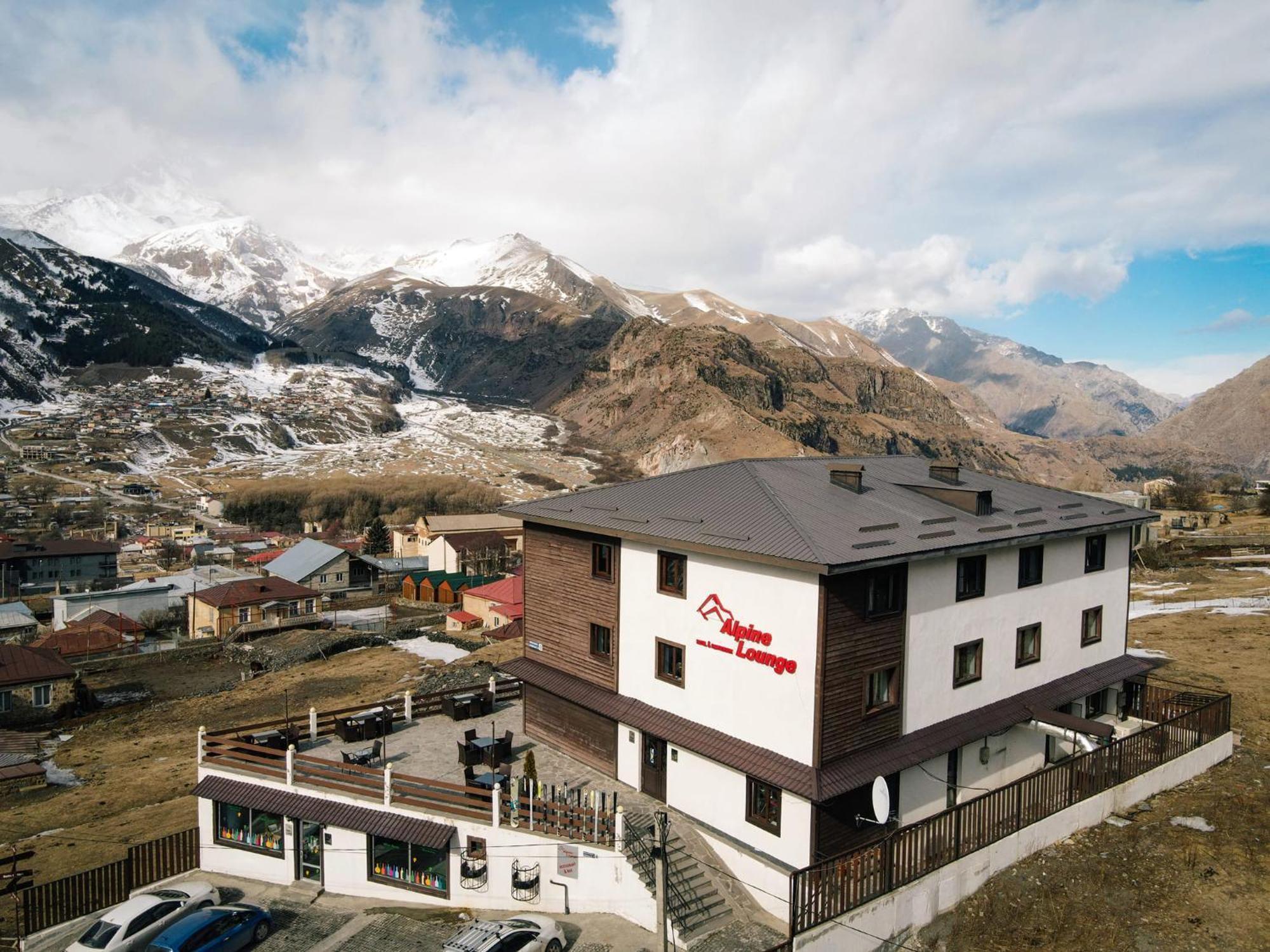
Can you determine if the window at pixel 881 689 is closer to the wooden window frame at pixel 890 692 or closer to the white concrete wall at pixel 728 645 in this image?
the wooden window frame at pixel 890 692

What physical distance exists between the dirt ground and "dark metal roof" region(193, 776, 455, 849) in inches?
453

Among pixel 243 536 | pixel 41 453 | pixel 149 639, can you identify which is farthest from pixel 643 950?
pixel 41 453

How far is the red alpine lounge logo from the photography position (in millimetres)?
18031

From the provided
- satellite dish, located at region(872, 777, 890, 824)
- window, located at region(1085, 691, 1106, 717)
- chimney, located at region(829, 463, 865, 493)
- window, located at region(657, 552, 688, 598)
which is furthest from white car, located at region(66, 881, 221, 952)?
window, located at region(1085, 691, 1106, 717)

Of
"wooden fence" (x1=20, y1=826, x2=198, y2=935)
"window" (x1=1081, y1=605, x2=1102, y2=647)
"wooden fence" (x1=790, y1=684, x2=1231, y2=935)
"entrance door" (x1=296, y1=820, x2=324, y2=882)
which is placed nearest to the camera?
"wooden fence" (x1=790, y1=684, x2=1231, y2=935)

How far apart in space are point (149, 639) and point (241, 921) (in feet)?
215

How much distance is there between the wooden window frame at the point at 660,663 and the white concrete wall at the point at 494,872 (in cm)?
454

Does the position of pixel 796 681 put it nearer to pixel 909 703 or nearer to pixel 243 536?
pixel 909 703

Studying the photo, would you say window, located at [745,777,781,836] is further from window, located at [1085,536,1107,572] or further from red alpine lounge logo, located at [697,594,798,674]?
window, located at [1085,536,1107,572]

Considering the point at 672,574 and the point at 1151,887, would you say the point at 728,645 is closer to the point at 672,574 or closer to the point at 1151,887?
the point at 672,574

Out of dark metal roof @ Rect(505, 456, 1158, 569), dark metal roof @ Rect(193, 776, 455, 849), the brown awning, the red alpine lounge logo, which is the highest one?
dark metal roof @ Rect(505, 456, 1158, 569)

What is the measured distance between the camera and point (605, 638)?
915 inches

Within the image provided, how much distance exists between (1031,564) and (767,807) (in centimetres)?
1126

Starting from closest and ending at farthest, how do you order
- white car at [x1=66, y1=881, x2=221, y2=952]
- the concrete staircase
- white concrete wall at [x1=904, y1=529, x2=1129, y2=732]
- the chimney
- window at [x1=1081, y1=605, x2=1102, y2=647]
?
the concrete staircase < white car at [x1=66, y1=881, x2=221, y2=952] < white concrete wall at [x1=904, y1=529, x2=1129, y2=732] < the chimney < window at [x1=1081, y1=605, x2=1102, y2=647]
